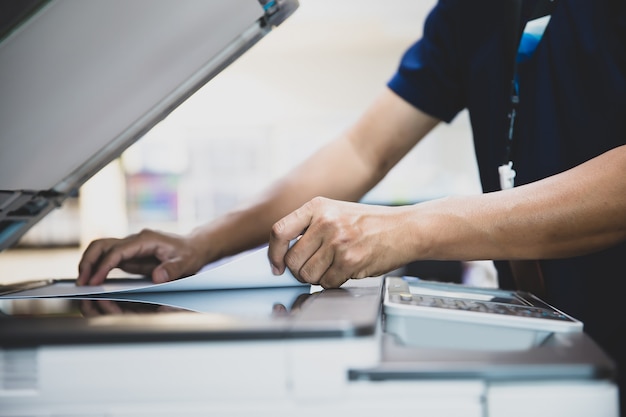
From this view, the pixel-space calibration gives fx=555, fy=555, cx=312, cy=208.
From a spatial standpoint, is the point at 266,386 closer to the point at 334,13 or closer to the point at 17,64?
the point at 17,64

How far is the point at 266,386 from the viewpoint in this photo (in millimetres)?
406

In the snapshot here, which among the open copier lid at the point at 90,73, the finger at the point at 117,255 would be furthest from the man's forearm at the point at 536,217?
the finger at the point at 117,255

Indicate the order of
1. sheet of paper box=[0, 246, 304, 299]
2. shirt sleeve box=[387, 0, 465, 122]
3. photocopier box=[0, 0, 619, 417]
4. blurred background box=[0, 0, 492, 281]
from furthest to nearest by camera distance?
blurred background box=[0, 0, 492, 281], shirt sleeve box=[387, 0, 465, 122], sheet of paper box=[0, 246, 304, 299], photocopier box=[0, 0, 619, 417]

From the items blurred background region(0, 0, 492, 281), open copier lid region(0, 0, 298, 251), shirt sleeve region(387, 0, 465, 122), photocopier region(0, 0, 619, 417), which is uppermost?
blurred background region(0, 0, 492, 281)

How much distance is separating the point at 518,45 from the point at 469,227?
355 millimetres

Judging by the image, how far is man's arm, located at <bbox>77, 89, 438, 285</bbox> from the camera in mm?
829

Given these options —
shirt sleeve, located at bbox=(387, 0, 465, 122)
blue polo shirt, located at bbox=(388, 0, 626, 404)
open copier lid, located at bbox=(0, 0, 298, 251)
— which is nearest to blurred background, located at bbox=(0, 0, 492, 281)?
shirt sleeve, located at bbox=(387, 0, 465, 122)

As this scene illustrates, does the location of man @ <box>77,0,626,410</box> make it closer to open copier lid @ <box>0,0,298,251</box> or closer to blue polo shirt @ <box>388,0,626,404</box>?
blue polo shirt @ <box>388,0,626,404</box>

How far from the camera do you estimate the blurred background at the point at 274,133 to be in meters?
4.38

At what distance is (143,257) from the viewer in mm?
868

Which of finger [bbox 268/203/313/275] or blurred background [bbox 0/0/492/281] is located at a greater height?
blurred background [bbox 0/0/492/281]

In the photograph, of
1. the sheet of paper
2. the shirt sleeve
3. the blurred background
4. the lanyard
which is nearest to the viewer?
the sheet of paper

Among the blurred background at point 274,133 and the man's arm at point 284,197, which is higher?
the blurred background at point 274,133

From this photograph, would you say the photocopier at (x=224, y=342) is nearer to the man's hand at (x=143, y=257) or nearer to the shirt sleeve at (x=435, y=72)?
the man's hand at (x=143, y=257)
